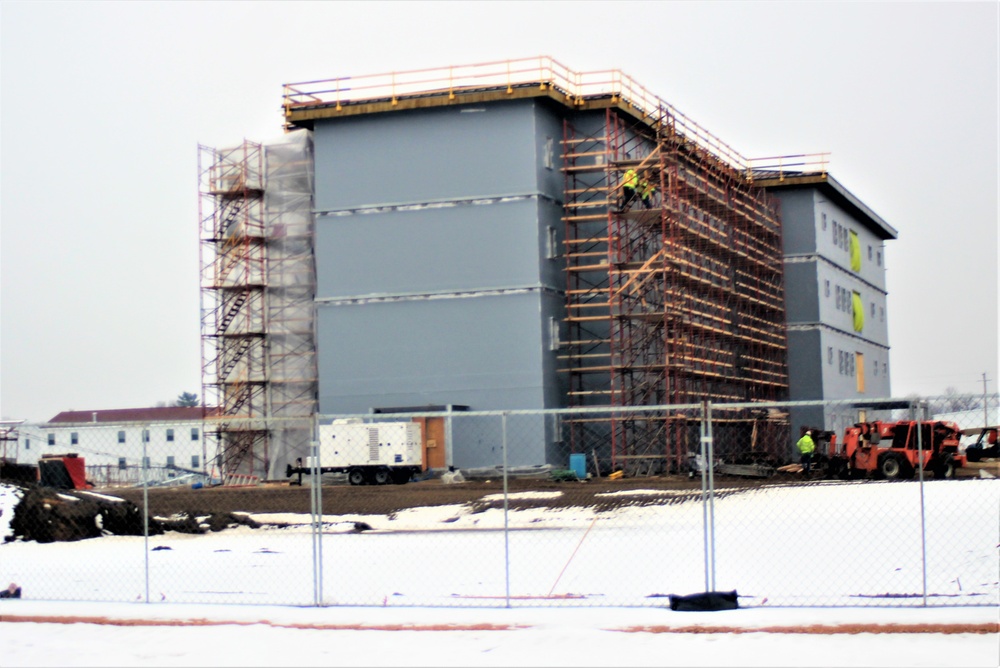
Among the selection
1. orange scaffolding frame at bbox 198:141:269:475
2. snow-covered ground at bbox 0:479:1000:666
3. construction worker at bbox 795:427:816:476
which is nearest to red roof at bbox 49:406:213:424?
orange scaffolding frame at bbox 198:141:269:475

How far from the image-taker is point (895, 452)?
39.8 meters

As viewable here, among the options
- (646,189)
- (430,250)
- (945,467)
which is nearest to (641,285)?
(646,189)

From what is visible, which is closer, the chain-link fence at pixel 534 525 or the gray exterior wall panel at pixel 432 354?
the chain-link fence at pixel 534 525

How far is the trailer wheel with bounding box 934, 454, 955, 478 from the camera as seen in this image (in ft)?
131

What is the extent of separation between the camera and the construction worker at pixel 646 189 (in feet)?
163

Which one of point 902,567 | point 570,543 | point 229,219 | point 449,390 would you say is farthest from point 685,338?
point 902,567

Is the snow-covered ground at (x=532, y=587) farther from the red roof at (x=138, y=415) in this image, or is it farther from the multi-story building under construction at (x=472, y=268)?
the red roof at (x=138, y=415)

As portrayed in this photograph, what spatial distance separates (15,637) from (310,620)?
3.26 m

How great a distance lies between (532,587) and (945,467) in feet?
85.7

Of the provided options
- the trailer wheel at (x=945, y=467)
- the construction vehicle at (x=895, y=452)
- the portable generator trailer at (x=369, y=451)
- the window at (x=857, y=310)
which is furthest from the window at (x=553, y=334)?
the window at (x=857, y=310)

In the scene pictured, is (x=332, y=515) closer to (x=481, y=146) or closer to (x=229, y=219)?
(x=481, y=146)

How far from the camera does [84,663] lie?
12188mm

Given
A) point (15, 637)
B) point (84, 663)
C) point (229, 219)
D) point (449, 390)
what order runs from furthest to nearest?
point (229, 219)
point (449, 390)
point (15, 637)
point (84, 663)

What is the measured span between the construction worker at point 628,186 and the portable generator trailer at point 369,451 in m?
12.7
